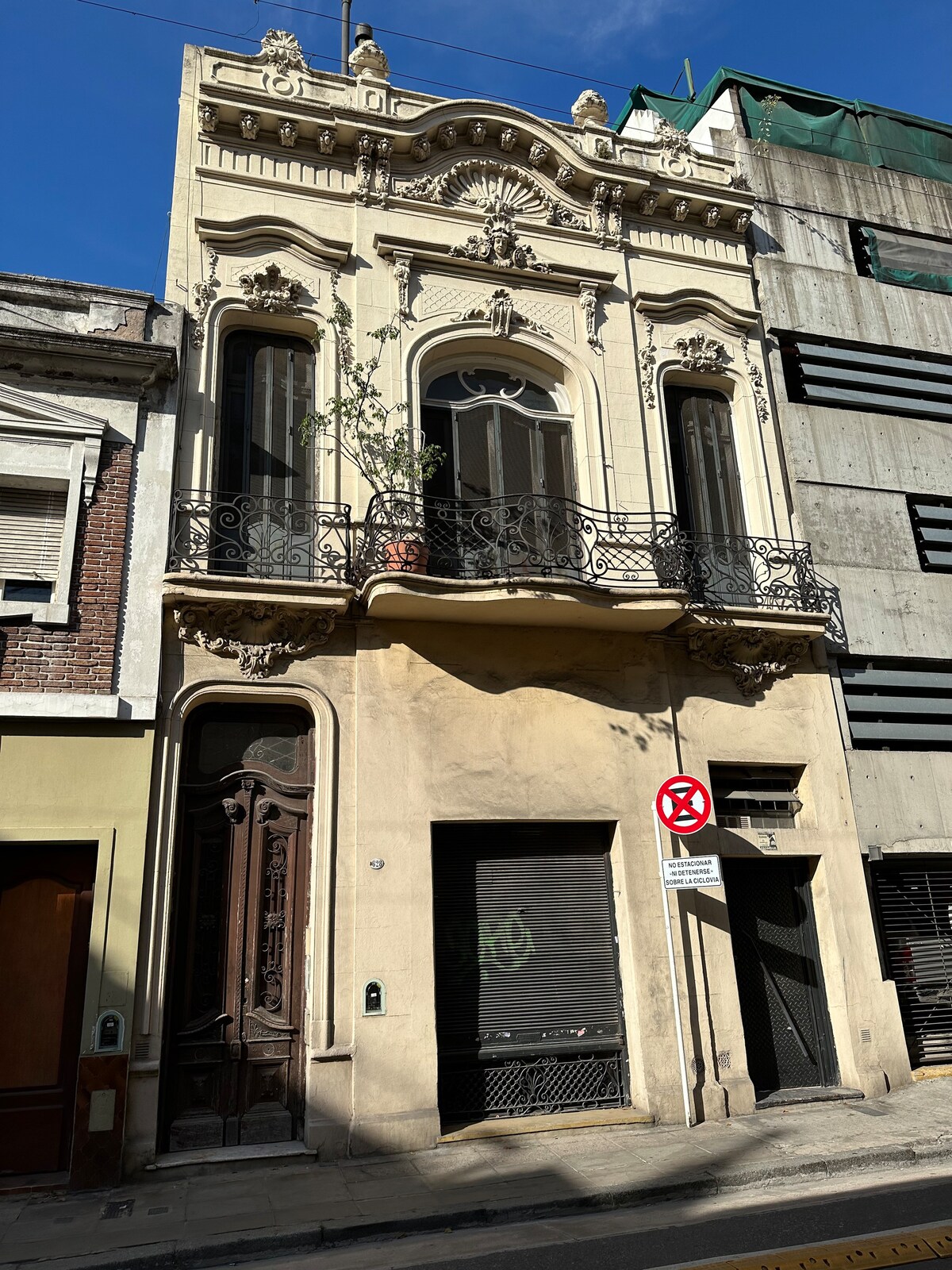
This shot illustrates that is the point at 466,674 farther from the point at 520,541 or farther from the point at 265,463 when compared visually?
the point at 265,463

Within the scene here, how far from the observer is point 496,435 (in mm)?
11406

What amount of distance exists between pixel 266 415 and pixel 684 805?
20.7 feet

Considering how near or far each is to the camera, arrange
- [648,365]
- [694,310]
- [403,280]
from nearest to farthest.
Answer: [403,280] < [648,365] < [694,310]

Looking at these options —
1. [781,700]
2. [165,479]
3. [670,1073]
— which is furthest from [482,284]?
[670,1073]

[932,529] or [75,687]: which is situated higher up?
[932,529]

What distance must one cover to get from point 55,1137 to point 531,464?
8.47 metres

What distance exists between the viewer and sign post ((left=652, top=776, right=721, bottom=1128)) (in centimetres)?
912

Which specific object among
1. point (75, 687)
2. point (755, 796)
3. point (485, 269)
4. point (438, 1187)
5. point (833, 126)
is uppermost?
point (833, 126)

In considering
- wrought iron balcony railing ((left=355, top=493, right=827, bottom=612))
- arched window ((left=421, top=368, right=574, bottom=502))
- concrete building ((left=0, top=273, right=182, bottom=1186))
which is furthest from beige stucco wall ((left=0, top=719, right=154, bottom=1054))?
arched window ((left=421, top=368, right=574, bottom=502))

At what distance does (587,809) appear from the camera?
31.8ft

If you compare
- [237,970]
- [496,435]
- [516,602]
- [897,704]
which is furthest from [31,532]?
[897,704]

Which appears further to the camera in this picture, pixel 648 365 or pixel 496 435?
pixel 648 365

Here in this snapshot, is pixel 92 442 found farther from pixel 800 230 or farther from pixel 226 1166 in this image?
pixel 800 230

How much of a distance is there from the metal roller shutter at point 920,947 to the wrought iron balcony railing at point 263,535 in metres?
7.30
